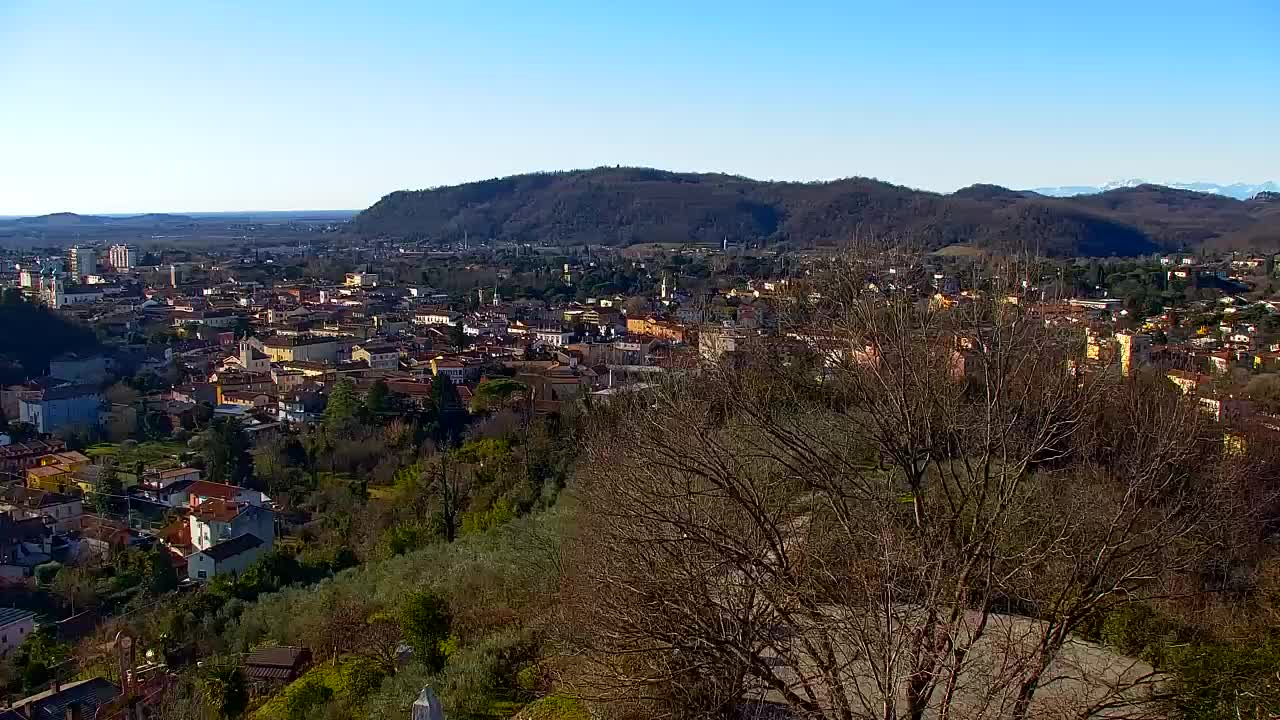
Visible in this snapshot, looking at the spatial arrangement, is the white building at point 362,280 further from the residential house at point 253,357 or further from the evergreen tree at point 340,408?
the evergreen tree at point 340,408

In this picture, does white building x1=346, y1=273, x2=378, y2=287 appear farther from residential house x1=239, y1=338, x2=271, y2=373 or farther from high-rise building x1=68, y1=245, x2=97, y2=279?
residential house x1=239, y1=338, x2=271, y2=373

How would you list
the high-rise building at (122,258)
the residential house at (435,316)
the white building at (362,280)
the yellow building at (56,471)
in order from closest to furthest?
the yellow building at (56,471) → the residential house at (435,316) → the white building at (362,280) → the high-rise building at (122,258)

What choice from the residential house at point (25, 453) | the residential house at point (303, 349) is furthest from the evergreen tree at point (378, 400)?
the residential house at point (303, 349)

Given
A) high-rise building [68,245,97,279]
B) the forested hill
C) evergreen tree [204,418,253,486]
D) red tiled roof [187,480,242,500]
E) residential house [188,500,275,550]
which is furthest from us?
the forested hill

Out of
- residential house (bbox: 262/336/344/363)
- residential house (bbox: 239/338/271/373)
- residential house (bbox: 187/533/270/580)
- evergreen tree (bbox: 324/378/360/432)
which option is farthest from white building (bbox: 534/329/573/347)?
residential house (bbox: 187/533/270/580)

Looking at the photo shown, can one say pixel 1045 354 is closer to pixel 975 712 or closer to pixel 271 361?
pixel 975 712

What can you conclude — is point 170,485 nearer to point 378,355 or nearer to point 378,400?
point 378,400

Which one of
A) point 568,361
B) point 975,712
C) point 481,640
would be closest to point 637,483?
point 975,712
